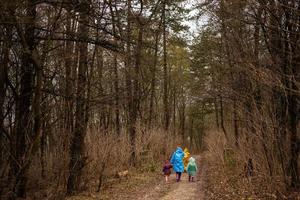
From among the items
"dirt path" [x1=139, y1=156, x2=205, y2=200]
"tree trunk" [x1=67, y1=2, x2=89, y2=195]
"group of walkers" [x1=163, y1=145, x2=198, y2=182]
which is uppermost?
"tree trunk" [x1=67, y1=2, x2=89, y2=195]

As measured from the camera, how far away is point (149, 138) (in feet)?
55.1

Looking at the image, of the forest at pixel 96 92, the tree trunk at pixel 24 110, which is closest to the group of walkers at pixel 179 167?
the forest at pixel 96 92

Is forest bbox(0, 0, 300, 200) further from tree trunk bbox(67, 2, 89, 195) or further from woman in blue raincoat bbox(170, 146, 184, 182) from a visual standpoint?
woman in blue raincoat bbox(170, 146, 184, 182)

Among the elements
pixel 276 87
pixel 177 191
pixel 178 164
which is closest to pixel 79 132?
pixel 177 191

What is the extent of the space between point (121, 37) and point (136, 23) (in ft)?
3.18

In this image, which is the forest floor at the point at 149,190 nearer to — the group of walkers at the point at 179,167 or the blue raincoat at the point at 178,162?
the group of walkers at the point at 179,167

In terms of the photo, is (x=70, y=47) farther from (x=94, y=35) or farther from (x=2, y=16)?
(x=2, y=16)

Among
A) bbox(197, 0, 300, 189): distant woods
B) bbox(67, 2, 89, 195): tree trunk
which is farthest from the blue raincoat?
bbox(197, 0, 300, 189): distant woods

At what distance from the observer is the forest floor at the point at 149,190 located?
947 cm

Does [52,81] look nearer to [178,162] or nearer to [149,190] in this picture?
[149,190]

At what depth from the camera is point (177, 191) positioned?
1057 cm

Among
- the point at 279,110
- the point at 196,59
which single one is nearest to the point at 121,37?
the point at 279,110

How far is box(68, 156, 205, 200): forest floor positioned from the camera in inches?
373

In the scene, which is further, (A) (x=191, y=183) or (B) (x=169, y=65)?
(B) (x=169, y=65)
